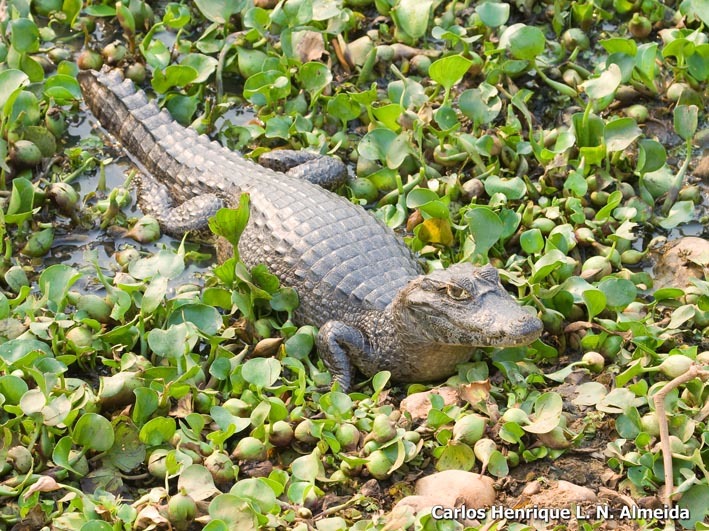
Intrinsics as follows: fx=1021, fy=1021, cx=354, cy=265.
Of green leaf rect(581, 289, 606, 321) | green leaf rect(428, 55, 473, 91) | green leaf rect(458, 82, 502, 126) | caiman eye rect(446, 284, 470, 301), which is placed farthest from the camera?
green leaf rect(458, 82, 502, 126)

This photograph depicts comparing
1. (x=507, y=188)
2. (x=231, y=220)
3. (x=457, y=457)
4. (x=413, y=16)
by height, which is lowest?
(x=457, y=457)

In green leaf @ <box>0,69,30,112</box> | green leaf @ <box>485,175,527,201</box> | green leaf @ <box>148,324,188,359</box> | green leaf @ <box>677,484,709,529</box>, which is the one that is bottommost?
green leaf @ <box>677,484,709,529</box>

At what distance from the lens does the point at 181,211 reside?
6066 millimetres

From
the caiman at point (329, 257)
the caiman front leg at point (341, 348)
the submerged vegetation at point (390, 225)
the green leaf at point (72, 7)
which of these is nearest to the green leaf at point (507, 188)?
the submerged vegetation at point (390, 225)

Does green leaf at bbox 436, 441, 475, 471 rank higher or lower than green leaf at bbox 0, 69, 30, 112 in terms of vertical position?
lower

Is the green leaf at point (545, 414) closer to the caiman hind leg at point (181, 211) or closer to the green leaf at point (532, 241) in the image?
the green leaf at point (532, 241)

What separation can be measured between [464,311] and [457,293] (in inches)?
3.6

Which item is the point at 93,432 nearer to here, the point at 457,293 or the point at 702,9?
the point at 457,293

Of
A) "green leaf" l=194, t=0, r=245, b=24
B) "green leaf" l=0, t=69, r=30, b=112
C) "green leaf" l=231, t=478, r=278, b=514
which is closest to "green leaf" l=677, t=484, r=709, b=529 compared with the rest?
"green leaf" l=231, t=478, r=278, b=514

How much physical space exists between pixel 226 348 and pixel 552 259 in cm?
171

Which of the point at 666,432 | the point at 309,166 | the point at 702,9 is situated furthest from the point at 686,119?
the point at 666,432

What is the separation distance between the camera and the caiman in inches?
191

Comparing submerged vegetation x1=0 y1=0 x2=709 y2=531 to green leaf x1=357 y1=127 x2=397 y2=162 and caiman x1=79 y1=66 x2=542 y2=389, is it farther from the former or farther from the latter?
caiman x1=79 y1=66 x2=542 y2=389

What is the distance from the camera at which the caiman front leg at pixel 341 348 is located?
200 inches
